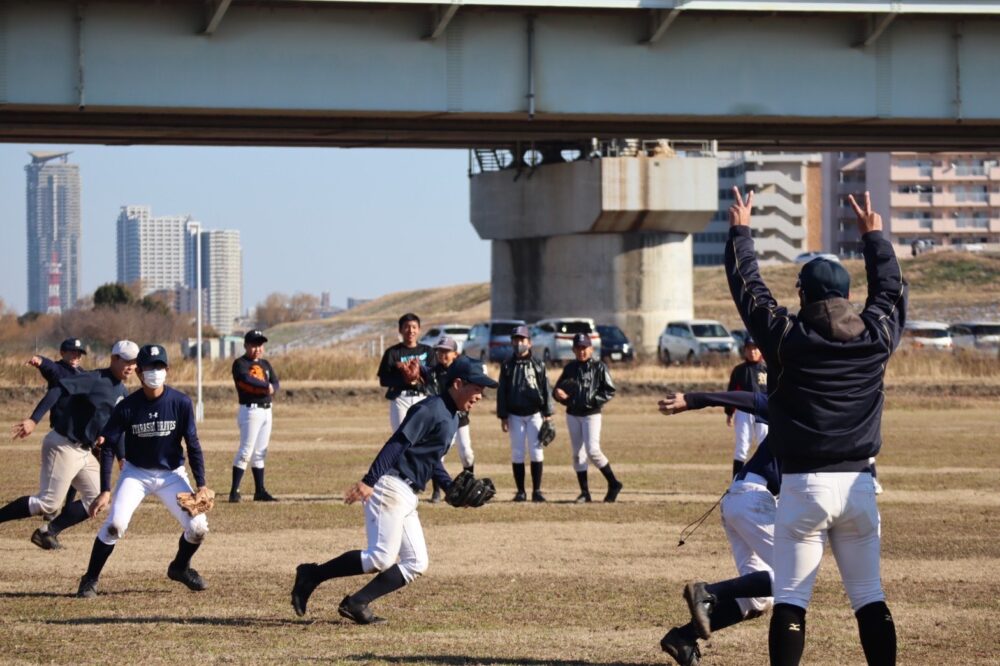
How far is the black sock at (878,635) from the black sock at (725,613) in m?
1.29

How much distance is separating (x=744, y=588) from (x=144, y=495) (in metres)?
4.64

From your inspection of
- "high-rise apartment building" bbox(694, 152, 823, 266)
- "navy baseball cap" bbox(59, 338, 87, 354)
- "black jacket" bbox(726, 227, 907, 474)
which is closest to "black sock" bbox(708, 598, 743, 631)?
"black jacket" bbox(726, 227, 907, 474)

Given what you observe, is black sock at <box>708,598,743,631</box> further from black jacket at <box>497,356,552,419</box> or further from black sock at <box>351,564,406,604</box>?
black jacket at <box>497,356,552,419</box>

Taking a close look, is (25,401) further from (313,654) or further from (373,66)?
(313,654)

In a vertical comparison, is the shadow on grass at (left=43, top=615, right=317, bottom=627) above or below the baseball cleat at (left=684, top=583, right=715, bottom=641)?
below

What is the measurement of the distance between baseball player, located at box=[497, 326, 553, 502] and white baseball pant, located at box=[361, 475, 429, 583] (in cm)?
833

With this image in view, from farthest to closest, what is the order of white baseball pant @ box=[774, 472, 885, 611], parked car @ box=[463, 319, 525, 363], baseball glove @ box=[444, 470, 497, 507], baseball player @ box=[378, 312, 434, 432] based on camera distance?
parked car @ box=[463, 319, 525, 363], baseball player @ box=[378, 312, 434, 432], baseball glove @ box=[444, 470, 497, 507], white baseball pant @ box=[774, 472, 885, 611]

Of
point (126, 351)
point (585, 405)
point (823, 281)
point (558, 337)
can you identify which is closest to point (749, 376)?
point (585, 405)

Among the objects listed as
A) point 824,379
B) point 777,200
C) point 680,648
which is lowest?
point 680,648

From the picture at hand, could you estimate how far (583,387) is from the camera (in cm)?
1875

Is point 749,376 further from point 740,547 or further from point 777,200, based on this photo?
point 777,200

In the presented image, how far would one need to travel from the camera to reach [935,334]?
57.2m

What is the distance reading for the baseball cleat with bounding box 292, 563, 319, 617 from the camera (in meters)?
10.6

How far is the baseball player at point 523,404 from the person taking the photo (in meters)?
18.8
